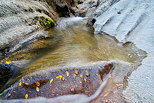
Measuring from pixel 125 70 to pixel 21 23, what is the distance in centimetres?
618

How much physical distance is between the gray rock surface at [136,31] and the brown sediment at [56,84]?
82 centimetres

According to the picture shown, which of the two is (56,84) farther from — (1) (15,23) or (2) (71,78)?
(1) (15,23)

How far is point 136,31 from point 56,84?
4.99m

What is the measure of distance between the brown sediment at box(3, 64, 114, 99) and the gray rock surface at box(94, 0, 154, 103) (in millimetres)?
820

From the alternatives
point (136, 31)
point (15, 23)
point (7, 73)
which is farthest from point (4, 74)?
point (136, 31)

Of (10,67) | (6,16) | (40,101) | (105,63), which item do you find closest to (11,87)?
(40,101)

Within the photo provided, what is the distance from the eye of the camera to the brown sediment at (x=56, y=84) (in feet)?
8.04

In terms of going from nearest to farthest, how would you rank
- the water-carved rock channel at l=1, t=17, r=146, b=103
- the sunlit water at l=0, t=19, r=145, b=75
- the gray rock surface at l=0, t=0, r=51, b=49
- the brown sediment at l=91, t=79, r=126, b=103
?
the brown sediment at l=91, t=79, r=126, b=103 < the water-carved rock channel at l=1, t=17, r=146, b=103 < the sunlit water at l=0, t=19, r=145, b=75 < the gray rock surface at l=0, t=0, r=51, b=49

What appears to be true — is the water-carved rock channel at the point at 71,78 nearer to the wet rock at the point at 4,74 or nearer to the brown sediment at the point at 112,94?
the brown sediment at the point at 112,94

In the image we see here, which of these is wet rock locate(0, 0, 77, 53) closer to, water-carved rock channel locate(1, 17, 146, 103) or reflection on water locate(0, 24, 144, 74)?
reflection on water locate(0, 24, 144, 74)

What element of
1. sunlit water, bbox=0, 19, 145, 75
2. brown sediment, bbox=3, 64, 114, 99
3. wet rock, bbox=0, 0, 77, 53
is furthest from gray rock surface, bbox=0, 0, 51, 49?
brown sediment, bbox=3, 64, 114, 99

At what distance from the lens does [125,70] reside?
9.96 feet

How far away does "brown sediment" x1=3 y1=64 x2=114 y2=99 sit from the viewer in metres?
2.45

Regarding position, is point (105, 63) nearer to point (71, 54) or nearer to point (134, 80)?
point (134, 80)
